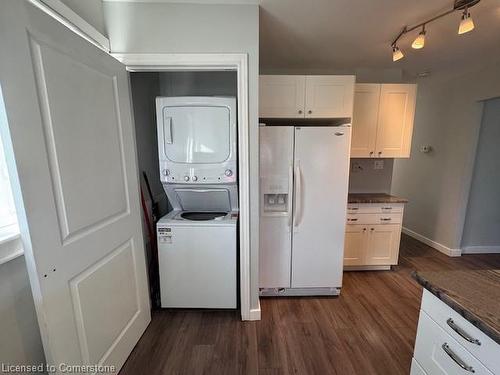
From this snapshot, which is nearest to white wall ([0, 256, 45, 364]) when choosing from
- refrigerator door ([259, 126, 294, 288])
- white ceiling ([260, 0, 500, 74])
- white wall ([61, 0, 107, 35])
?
white wall ([61, 0, 107, 35])

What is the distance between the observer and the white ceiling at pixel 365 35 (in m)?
1.52

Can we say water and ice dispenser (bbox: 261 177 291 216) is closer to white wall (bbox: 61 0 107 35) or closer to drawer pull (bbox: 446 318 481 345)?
drawer pull (bbox: 446 318 481 345)

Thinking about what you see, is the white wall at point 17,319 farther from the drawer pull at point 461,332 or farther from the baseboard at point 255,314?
the drawer pull at point 461,332

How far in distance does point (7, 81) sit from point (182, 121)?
110cm

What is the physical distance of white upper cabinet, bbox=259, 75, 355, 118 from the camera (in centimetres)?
192

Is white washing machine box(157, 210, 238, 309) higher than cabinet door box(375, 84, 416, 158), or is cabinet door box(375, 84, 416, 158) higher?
cabinet door box(375, 84, 416, 158)

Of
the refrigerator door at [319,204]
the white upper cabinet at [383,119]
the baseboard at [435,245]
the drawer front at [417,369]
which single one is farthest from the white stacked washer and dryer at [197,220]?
the baseboard at [435,245]

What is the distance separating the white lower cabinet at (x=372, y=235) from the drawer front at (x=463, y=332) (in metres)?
A: 1.59

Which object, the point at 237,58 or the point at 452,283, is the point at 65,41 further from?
the point at 452,283

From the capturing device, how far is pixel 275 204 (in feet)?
6.70

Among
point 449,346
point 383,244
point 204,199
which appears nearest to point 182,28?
point 204,199

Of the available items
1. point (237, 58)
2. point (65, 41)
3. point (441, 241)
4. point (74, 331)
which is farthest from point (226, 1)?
point (441, 241)

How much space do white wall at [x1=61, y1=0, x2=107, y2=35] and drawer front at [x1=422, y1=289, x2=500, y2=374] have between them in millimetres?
2365

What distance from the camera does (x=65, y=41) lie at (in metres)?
1.01
